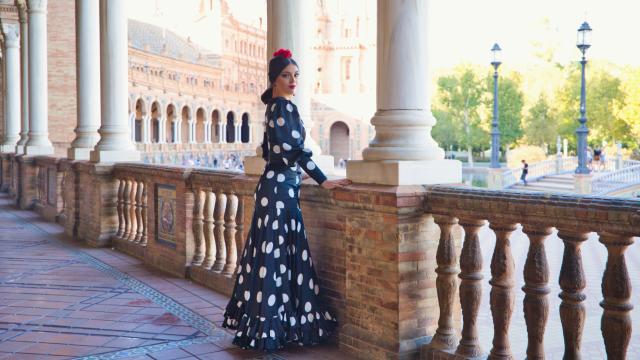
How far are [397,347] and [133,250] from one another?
529 centimetres

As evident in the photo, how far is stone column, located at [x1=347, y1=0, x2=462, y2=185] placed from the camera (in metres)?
4.42

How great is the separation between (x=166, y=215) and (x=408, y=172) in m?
4.09

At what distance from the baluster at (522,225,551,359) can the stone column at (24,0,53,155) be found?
13.7m

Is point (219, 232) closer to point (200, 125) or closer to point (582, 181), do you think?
point (582, 181)

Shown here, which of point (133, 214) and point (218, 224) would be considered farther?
point (133, 214)

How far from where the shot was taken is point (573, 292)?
10.8 feet

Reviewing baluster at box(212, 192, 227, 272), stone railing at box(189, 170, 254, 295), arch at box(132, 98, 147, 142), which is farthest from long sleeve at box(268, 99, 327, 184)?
arch at box(132, 98, 147, 142)

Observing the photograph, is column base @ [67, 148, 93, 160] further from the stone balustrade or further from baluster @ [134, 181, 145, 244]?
the stone balustrade

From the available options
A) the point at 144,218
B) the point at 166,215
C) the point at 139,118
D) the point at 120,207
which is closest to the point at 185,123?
the point at 139,118

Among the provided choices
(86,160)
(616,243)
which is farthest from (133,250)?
(616,243)

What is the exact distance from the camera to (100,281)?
7.21 meters

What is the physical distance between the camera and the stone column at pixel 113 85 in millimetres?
9422

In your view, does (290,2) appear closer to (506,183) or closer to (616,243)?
(616,243)

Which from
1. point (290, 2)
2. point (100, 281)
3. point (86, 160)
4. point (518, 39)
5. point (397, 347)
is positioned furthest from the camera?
point (518, 39)
